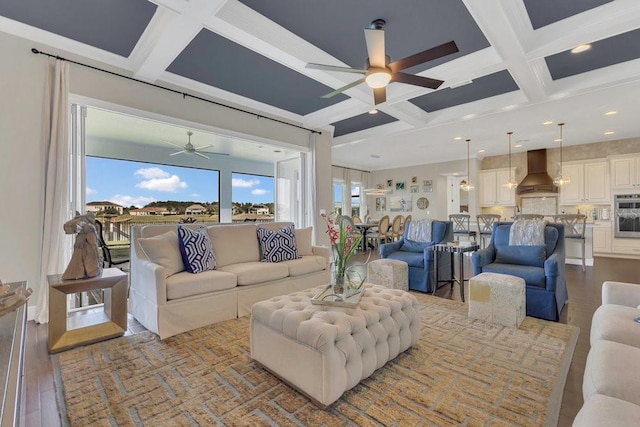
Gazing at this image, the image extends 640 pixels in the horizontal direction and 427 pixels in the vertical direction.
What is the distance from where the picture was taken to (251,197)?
9383 millimetres

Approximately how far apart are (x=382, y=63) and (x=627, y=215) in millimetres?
7943

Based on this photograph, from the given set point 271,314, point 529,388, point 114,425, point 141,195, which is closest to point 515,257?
point 529,388

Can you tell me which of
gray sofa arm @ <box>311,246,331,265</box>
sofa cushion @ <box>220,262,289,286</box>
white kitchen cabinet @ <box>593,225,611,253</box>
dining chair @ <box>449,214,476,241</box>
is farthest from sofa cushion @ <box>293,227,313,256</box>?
white kitchen cabinet @ <box>593,225,611,253</box>

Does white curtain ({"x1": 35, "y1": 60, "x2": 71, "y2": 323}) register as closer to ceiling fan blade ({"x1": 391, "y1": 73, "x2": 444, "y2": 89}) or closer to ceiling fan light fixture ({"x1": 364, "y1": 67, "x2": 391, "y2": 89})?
ceiling fan light fixture ({"x1": 364, "y1": 67, "x2": 391, "y2": 89})

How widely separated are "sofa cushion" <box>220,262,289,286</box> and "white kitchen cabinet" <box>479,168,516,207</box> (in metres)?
7.71

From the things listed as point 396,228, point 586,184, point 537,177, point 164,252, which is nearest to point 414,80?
point 164,252

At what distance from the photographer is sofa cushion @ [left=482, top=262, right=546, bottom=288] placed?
3.11 meters

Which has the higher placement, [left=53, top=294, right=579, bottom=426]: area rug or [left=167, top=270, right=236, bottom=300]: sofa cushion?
[left=167, top=270, right=236, bottom=300]: sofa cushion

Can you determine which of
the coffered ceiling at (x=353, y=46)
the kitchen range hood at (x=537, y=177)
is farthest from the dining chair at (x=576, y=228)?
the kitchen range hood at (x=537, y=177)

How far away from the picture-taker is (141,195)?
7.40 m

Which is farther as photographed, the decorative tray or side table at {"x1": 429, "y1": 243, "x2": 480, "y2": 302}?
side table at {"x1": 429, "y1": 243, "x2": 480, "y2": 302}

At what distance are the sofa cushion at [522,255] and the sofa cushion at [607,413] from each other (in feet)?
9.33

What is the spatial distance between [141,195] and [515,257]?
25.6ft

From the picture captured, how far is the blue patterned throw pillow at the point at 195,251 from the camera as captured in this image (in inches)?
120
